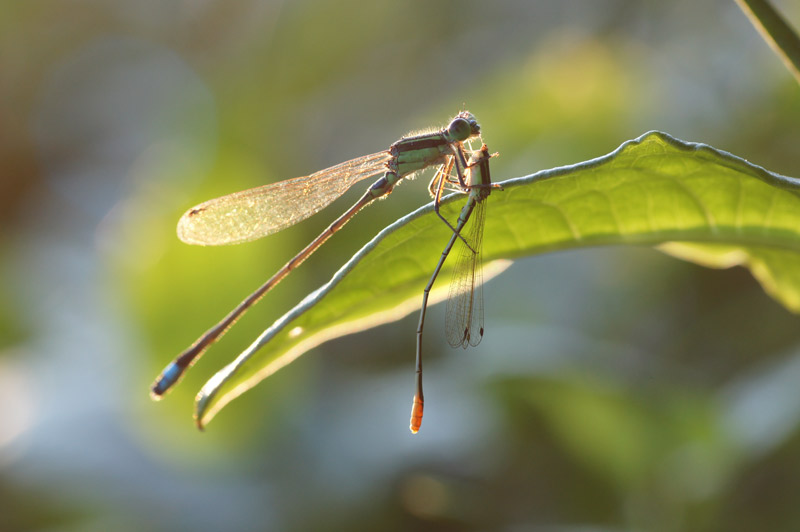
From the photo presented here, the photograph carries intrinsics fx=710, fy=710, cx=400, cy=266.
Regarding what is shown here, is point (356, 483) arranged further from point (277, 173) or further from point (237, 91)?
point (237, 91)

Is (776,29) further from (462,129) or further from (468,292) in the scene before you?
(462,129)

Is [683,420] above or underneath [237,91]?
underneath

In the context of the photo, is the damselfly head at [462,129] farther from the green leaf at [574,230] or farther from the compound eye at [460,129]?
the green leaf at [574,230]

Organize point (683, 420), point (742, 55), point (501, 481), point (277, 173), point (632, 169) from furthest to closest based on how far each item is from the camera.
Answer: point (277, 173), point (742, 55), point (501, 481), point (683, 420), point (632, 169)

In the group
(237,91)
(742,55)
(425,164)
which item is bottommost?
(425,164)

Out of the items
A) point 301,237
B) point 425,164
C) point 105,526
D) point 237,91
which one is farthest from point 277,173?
point 105,526

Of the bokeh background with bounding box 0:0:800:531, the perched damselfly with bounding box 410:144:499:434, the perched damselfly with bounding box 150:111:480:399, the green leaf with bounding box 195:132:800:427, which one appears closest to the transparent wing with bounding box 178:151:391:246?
the perched damselfly with bounding box 150:111:480:399

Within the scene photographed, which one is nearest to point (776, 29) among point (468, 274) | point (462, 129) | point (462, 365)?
point (468, 274)


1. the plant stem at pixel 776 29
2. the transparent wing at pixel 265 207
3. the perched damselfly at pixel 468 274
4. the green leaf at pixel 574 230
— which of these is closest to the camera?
the plant stem at pixel 776 29

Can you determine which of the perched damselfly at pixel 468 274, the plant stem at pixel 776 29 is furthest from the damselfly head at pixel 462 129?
the plant stem at pixel 776 29
